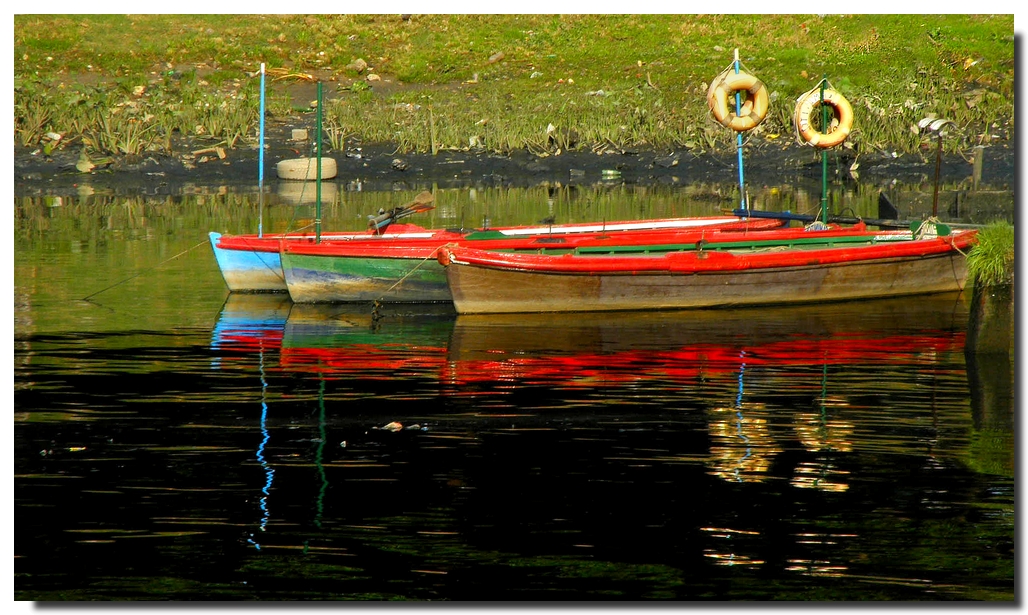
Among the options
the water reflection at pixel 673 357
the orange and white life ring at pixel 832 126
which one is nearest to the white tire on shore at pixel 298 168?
the water reflection at pixel 673 357

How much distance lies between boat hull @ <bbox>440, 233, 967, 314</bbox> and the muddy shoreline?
1604cm

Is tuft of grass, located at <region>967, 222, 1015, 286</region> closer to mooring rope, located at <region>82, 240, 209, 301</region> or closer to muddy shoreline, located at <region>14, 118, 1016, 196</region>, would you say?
mooring rope, located at <region>82, 240, 209, 301</region>

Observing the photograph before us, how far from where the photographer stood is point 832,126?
747 inches

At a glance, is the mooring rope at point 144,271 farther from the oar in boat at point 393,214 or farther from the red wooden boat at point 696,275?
the red wooden boat at point 696,275

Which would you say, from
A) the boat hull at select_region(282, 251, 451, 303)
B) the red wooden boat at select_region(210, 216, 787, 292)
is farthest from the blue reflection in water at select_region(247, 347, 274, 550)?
the red wooden boat at select_region(210, 216, 787, 292)

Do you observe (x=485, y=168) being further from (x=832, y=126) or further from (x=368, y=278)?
(x=368, y=278)

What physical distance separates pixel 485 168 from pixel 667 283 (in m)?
19.0

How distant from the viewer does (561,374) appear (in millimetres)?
12891

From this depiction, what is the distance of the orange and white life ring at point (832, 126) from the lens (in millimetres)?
18422

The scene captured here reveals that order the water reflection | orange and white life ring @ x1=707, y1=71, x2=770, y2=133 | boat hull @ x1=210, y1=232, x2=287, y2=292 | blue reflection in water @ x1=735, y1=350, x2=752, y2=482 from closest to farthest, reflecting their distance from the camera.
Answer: blue reflection in water @ x1=735, y1=350, x2=752, y2=482, the water reflection, boat hull @ x1=210, y1=232, x2=287, y2=292, orange and white life ring @ x1=707, y1=71, x2=770, y2=133

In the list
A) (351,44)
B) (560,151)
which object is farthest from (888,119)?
(351,44)

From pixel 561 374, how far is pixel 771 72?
21.7 meters

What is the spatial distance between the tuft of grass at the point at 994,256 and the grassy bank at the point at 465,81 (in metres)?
18.1

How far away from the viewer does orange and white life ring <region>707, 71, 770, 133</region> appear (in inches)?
752
